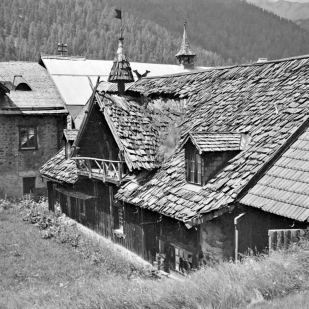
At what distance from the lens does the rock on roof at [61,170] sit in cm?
2146

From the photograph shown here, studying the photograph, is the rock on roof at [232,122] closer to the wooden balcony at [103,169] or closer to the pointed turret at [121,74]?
the wooden balcony at [103,169]

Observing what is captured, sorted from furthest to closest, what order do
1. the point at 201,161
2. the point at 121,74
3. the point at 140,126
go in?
the point at 121,74, the point at 140,126, the point at 201,161

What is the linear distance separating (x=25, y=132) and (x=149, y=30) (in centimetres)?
9606

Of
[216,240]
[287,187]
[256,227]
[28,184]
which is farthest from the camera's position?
[28,184]

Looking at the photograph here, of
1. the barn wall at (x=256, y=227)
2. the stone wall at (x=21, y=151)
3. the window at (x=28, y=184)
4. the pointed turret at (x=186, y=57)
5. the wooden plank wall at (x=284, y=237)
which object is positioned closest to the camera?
the wooden plank wall at (x=284, y=237)

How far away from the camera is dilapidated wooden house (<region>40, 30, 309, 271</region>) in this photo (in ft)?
37.7

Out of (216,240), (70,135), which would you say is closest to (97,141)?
(70,135)

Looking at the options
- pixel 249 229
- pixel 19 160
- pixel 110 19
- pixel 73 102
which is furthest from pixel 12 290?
pixel 110 19

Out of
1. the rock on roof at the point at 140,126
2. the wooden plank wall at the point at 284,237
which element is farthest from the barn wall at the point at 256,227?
the rock on roof at the point at 140,126

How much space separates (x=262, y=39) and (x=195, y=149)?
140 m

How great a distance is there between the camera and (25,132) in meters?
28.7

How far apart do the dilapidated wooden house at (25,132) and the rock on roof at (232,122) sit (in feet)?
40.8

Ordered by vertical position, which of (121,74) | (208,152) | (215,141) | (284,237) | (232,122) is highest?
(121,74)

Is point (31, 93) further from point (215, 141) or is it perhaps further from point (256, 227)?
point (256, 227)
